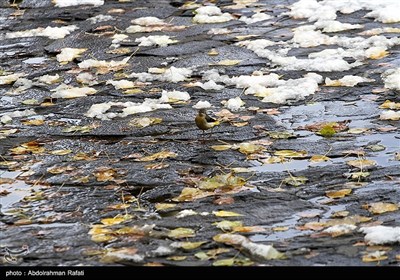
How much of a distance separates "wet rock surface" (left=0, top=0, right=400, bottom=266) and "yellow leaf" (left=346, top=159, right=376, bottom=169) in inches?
0.5

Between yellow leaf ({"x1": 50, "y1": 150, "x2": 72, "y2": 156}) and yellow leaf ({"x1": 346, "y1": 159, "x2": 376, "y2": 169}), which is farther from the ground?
yellow leaf ({"x1": 50, "y1": 150, "x2": 72, "y2": 156})

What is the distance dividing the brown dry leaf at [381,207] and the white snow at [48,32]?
5.36 meters

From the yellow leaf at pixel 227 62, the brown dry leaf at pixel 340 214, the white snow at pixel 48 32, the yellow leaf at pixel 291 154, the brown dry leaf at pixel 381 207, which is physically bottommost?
the yellow leaf at pixel 227 62

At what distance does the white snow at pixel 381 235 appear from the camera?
4.34 metres

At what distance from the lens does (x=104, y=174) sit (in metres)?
5.56

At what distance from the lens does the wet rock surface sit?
175 inches

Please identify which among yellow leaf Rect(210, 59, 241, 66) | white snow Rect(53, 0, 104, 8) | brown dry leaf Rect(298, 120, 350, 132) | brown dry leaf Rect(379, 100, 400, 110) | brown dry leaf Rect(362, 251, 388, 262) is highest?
brown dry leaf Rect(362, 251, 388, 262)

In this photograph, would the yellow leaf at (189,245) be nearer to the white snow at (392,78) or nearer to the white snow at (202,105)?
the white snow at (202,105)

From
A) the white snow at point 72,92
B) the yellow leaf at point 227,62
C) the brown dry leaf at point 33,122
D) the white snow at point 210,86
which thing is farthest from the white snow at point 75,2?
the brown dry leaf at point 33,122

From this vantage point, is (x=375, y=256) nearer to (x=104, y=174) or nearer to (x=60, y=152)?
(x=104, y=174)

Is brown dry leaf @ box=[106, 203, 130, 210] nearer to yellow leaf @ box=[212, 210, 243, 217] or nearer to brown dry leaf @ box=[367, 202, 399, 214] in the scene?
yellow leaf @ box=[212, 210, 243, 217]

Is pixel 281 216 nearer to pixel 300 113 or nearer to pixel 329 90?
pixel 300 113

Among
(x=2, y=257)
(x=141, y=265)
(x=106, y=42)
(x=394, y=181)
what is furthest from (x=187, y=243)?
(x=106, y=42)

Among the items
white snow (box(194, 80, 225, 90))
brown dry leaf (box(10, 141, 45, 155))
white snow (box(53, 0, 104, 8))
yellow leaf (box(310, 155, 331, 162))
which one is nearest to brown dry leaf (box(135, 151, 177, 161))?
brown dry leaf (box(10, 141, 45, 155))
